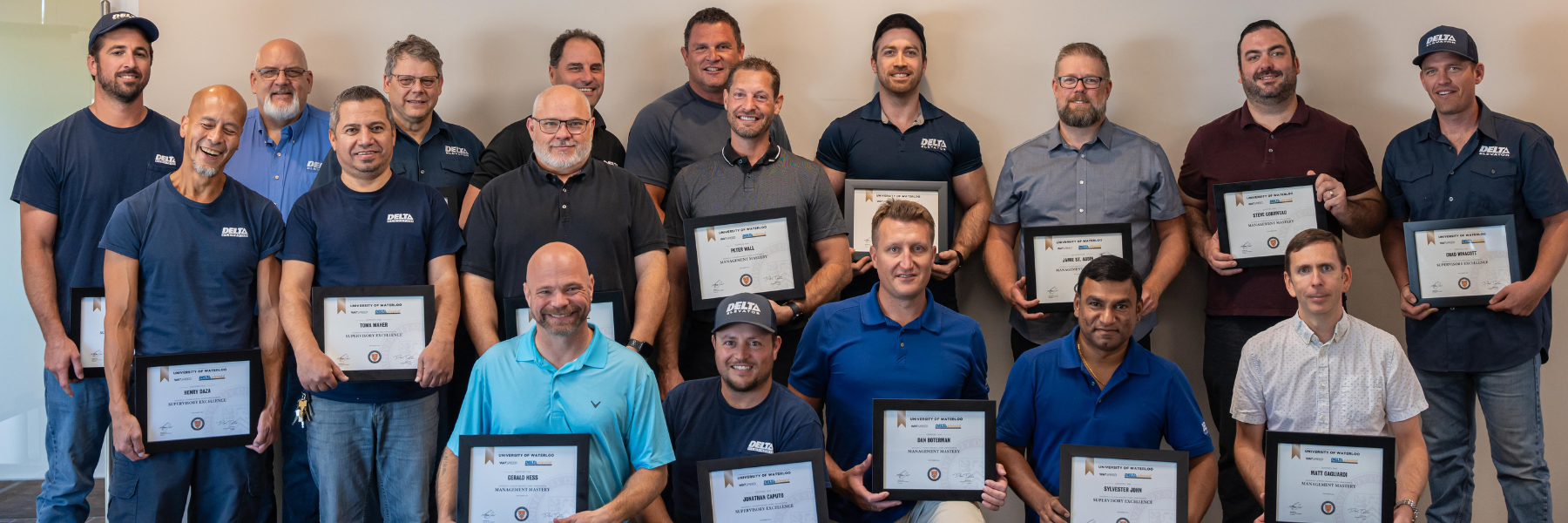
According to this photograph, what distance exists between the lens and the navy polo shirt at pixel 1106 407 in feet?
10.6

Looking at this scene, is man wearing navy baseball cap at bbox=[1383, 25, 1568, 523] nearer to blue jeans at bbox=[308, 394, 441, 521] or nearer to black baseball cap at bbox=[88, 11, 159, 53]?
blue jeans at bbox=[308, 394, 441, 521]

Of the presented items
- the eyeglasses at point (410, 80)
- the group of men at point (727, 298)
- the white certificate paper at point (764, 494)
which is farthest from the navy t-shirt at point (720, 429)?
the eyeglasses at point (410, 80)

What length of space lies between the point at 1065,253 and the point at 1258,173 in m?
1.03

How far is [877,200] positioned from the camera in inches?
171

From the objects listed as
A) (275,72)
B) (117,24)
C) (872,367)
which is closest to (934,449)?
(872,367)

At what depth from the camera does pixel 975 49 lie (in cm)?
506

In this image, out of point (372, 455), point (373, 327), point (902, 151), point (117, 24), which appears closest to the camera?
point (373, 327)

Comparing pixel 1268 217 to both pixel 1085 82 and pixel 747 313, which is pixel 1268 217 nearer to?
pixel 1085 82

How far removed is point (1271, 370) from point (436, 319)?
302cm

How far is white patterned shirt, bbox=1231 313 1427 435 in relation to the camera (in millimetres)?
3242

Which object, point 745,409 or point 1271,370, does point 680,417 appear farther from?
point 1271,370

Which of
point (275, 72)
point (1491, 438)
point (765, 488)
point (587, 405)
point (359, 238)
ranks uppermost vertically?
point (275, 72)

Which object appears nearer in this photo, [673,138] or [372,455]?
[372,455]

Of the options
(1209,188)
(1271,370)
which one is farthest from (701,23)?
(1271,370)
